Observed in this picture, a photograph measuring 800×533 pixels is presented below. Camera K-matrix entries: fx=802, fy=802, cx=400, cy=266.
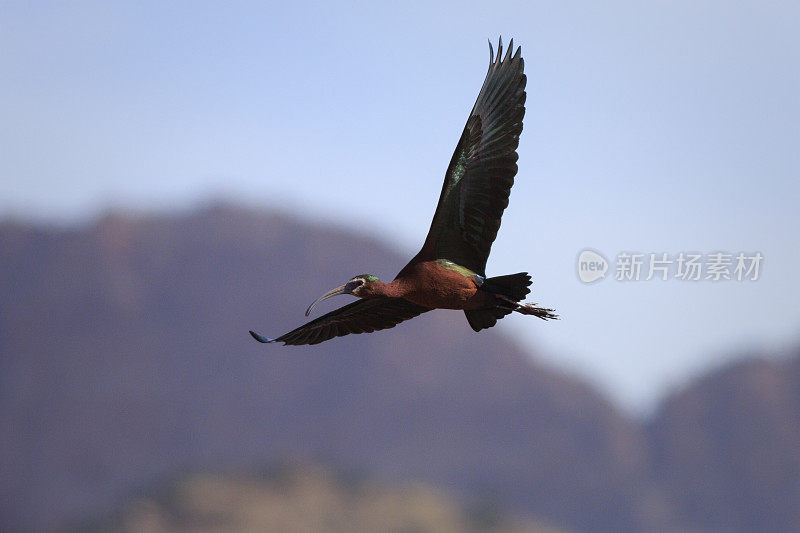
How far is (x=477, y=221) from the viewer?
2260mm

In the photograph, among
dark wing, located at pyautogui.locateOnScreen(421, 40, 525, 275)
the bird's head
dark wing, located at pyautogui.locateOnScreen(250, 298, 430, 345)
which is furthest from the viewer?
dark wing, located at pyautogui.locateOnScreen(250, 298, 430, 345)

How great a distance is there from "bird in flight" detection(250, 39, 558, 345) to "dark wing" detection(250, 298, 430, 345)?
4 centimetres

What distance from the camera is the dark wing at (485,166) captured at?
2248 mm

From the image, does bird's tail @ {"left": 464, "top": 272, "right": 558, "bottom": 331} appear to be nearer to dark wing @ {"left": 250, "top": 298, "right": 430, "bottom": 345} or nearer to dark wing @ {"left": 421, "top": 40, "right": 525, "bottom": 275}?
dark wing @ {"left": 421, "top": 40, "right": 525, "bottom": 275}

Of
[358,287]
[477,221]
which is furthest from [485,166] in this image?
[358,287]

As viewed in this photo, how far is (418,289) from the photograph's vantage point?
85.7 inches

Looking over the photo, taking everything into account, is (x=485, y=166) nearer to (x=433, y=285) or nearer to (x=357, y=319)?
(x=433, y=285)

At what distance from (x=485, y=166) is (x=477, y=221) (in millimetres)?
160

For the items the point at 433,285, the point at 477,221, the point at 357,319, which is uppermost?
the point at 477,221

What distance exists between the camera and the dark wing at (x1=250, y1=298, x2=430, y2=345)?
2371mm

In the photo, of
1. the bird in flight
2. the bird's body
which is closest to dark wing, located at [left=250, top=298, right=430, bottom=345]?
the bird in flight

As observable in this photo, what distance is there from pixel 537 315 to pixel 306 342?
27.6 inches

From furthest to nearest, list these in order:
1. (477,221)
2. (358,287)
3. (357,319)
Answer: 1. (357,319)
2. (477,221)
3. (358,287)

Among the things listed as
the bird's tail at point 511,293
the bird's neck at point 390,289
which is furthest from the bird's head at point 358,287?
the bird's tail at point 511,293
